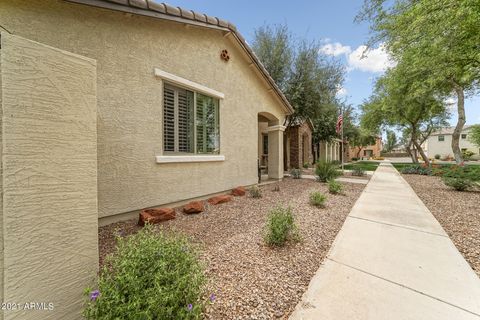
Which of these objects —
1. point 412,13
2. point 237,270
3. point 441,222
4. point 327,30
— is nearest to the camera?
point 237,270

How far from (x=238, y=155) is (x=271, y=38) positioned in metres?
7.97

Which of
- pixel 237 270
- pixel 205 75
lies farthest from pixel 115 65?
pixel 237 270

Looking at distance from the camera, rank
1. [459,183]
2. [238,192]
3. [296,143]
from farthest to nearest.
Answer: [296,143] → [459,183] → [238,192]

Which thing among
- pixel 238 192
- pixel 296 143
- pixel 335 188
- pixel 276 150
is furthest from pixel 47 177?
pixel 296 143

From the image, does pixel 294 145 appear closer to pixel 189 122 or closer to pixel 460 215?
pixel 460 215

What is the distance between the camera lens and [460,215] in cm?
496

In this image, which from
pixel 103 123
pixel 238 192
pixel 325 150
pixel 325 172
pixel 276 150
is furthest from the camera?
pixel 325 150

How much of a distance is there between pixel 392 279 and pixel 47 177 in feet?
12.3

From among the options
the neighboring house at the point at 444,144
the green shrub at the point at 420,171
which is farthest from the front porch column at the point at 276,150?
the neighboring house at the point at 444,144

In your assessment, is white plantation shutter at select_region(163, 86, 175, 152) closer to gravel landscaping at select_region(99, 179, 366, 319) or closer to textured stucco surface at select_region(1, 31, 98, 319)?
gravel landscaping at select_region(99, 179, 366, 319)

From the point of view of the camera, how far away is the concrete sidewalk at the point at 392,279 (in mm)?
1985

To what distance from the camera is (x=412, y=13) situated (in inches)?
225

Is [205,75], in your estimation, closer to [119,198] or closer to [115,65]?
[115,65]

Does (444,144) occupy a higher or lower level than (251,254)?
higher
